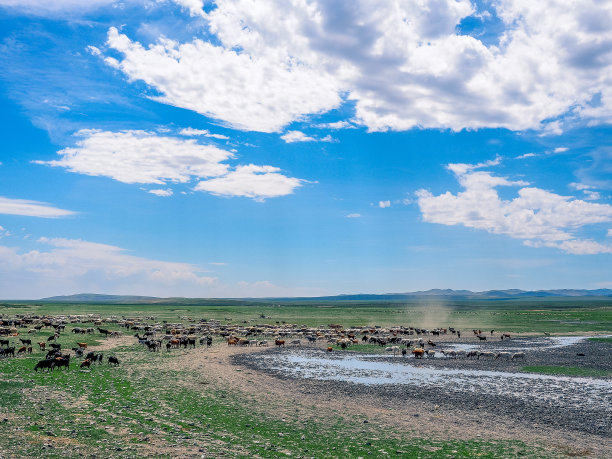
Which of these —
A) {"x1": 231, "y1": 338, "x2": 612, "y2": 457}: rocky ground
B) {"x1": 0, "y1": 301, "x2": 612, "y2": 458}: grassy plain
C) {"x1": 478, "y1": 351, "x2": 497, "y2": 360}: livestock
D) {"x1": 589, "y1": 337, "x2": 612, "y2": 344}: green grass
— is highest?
{"x1": 0, "y1": 301, "x2": 612, "y2": 458}: grassy plain

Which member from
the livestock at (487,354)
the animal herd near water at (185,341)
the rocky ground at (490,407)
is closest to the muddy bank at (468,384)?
the rocky ground at (490,407)

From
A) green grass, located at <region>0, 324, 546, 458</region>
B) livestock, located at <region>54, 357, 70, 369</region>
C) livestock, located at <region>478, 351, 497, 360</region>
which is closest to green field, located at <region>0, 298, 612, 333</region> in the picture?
livestock, located at <region>478, 351, 497, 360</region>

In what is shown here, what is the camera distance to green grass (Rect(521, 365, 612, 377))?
32.2m

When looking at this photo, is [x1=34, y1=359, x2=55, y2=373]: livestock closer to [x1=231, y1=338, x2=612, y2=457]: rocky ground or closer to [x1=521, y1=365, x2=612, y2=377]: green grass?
[x1=231, y1=338, x2=612, y2=457]: rocky ground

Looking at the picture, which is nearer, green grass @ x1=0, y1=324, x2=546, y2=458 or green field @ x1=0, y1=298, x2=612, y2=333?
green grass @ x1=0, y1=324, x2=546, y2=458

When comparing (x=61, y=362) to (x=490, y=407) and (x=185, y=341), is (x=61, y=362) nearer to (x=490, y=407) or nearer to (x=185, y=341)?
(x=185, y=341)

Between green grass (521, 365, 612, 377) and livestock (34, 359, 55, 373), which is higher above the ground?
livestock (34, 359, 55, 373)

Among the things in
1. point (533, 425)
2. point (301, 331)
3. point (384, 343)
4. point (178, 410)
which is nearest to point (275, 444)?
point (178, 410)

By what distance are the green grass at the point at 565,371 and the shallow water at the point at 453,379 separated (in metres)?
1.64

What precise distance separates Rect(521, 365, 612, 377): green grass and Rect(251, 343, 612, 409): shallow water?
1639mm

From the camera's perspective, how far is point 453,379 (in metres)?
30.6

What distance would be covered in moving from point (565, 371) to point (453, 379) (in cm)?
979

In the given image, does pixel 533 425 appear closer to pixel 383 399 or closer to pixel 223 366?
pixel 383 399

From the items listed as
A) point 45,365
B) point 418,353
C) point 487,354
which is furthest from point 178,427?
point 487,354
